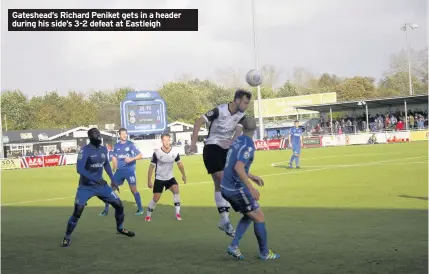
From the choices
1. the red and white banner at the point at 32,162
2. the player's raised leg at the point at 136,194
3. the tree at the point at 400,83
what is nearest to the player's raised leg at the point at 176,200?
the player's raised leg at the point at 136,194

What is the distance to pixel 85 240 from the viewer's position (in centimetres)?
1080

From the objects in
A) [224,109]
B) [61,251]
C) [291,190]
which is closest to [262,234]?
[224,109]

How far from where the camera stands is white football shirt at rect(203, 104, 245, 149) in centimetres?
1009

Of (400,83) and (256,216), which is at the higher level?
(400,83)

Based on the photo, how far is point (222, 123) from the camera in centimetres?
1012

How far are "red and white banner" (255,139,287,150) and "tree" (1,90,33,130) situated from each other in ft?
201

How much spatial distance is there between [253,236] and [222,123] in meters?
2.11

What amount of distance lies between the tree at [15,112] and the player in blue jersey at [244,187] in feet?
337

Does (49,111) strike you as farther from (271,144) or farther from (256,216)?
(256,216)

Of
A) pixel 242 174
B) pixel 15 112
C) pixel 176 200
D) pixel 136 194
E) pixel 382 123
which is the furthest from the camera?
pixel 15 112

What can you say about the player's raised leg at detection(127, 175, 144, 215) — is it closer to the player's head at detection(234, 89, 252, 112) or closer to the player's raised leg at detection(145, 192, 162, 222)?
the player's raised leg at detection(145, 192, 162, 222)

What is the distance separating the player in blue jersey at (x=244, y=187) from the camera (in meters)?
7.80

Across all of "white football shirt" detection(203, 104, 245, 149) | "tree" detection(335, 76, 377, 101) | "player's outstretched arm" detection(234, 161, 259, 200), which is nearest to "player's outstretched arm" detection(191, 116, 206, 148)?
"white football shirt" detection(203, 104, 245, 149)

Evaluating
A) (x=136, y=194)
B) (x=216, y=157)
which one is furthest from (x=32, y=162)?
(x=216, y=157)
